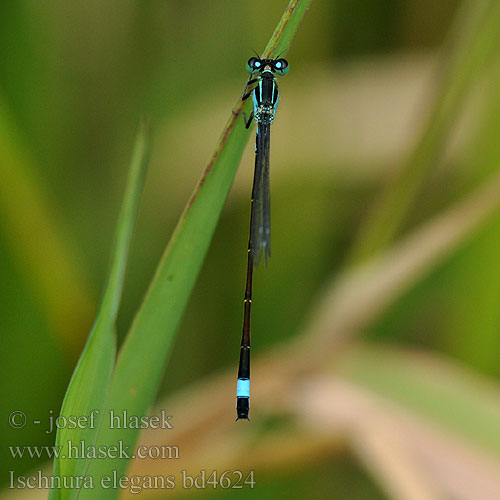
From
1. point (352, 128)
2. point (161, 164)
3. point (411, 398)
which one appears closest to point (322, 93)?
point (352, 128)

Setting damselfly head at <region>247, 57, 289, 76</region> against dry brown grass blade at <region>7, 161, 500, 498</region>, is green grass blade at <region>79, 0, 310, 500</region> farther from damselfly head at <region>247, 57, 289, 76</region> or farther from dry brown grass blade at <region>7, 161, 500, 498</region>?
dry brown grass blade at <region>7, 161, 500, 498</region>

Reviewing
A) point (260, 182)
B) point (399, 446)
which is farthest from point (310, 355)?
point (260, 182)

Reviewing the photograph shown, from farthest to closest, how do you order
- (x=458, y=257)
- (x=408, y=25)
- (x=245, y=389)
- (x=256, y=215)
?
1. (x=408, y=25)
2. (x=458, y=257)
3. (x=256, y=215)
4. (x=245, y=389)

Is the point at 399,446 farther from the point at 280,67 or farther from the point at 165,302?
the point at 280,67

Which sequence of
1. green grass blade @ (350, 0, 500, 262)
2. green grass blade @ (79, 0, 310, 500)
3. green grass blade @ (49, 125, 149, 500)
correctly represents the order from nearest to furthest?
green grass blade @ (49, 125, 149, 500)
green grass blade @ (79, 0, 310, 500)
green grass blade @ (350, 0, 500, 262)

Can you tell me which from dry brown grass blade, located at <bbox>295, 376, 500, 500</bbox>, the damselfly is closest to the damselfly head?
the damselfly

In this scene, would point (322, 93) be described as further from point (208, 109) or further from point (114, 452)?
point (114, 452)
